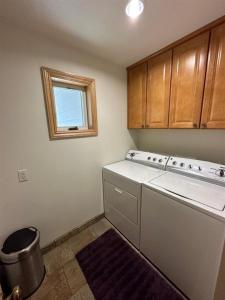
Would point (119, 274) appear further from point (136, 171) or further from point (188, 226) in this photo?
point (136, 171)

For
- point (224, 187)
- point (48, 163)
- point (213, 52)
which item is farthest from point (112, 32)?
point (224, 187)

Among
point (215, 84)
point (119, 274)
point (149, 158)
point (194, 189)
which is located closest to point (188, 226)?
point (194, 189)

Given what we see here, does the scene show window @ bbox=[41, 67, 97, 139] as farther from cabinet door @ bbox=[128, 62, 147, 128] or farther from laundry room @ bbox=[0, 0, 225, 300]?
cabinet door @ bbox=[128, 62, 147, 128]

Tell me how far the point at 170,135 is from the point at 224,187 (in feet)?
3.28

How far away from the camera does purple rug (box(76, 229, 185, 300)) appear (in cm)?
120

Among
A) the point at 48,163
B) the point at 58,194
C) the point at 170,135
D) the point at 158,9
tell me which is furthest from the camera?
the point at 170,135

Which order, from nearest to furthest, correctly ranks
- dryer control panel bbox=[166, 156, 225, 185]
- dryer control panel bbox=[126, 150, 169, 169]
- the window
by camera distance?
dryer control panel bbox=[166, 156, 225, 185] < the window < dryer control panel bbox=[126, 150, 169, 169]

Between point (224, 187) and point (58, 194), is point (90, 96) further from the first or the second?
point (224, 187)

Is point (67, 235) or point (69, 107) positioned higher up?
point (69, 107)

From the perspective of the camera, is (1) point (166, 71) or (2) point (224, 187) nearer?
(2) point (224, 187)

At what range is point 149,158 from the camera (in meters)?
1.95

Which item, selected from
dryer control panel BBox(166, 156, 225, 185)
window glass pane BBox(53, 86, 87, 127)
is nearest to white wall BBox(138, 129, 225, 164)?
dryer control panel BBox(166, 156, 225, 185)

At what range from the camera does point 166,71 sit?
1.60 meters

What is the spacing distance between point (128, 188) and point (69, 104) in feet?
4.26
